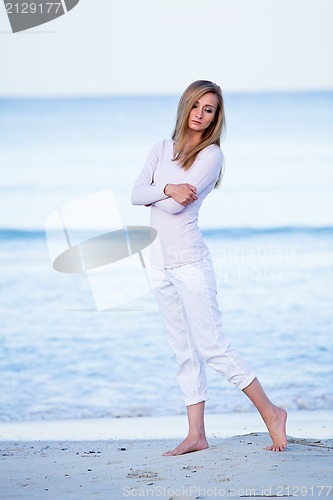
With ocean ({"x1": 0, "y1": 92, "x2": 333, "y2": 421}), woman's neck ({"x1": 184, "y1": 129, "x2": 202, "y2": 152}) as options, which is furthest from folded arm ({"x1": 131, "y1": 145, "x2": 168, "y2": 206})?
ocean ({"x1": 0, "y1": 92, "x2": 333, "y2": 421})

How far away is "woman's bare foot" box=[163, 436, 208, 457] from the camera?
2.88 m

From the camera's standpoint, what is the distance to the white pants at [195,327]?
2.79 meters

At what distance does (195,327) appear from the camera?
9.27ft

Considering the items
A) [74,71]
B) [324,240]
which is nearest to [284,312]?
[324,240]

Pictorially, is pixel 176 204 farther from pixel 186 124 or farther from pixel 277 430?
pixel 277 430

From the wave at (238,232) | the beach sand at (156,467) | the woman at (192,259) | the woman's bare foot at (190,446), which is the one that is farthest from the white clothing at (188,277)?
the wave at (238,232)

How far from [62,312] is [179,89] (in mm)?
10781

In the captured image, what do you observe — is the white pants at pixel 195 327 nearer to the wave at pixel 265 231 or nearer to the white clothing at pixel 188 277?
the white clothing at pixel 188 277

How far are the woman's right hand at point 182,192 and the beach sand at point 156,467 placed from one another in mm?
764

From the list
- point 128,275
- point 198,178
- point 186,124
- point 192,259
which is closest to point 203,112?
point 186,124

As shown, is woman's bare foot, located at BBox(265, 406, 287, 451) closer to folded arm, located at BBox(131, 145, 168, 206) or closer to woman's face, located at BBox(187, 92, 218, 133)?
folded arm, located at BBox(131, 145, 168, 206)

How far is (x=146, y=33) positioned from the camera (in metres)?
13.6

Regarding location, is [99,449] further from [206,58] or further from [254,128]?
[254,128]

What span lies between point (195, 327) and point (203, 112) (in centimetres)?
67
